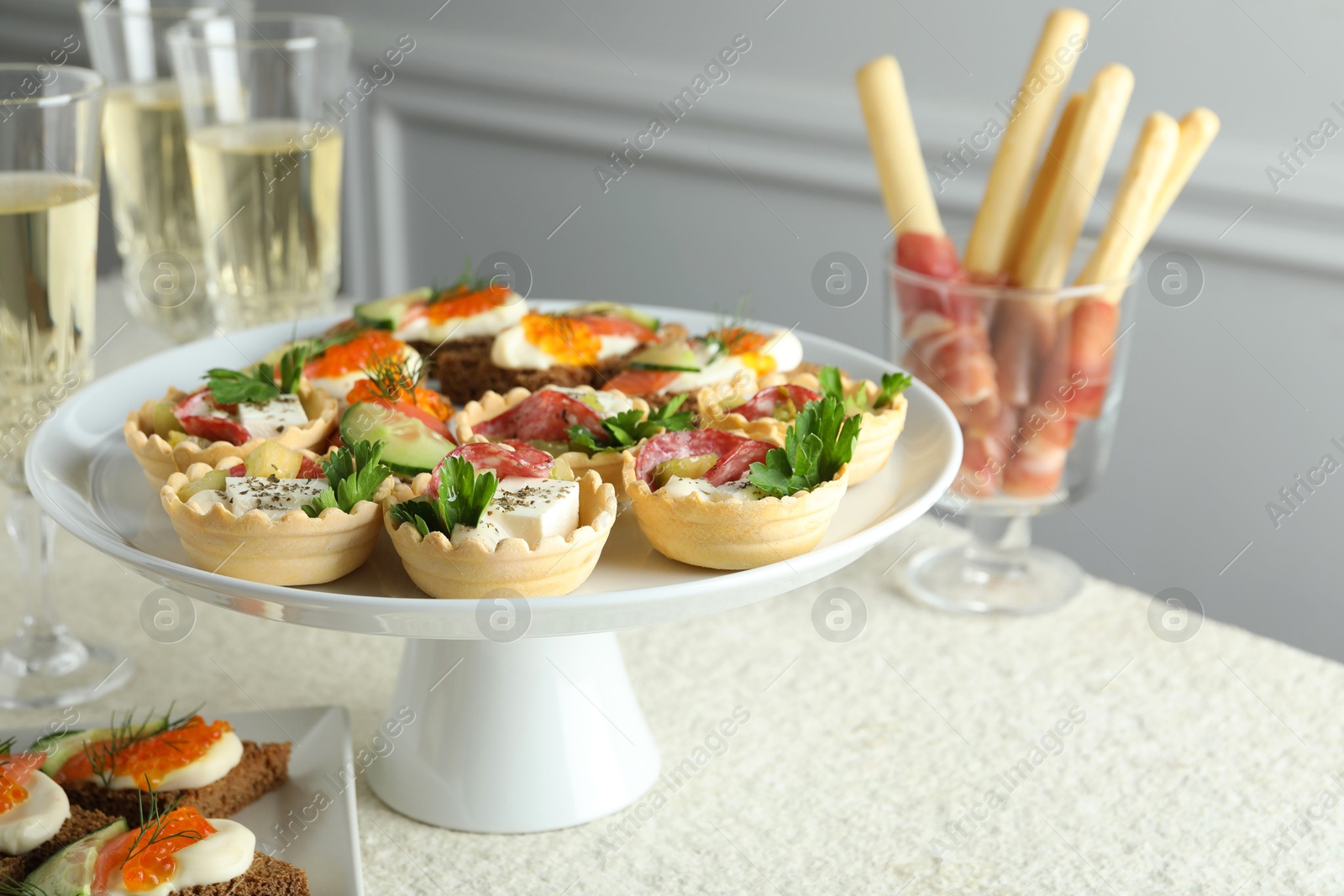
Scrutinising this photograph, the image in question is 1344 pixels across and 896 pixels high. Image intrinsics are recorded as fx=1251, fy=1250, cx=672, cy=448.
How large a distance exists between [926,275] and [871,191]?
4.18 ft

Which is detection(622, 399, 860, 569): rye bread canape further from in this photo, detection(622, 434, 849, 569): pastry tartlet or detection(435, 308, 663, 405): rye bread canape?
detection(435, 308, 663, 405): rye bread canape

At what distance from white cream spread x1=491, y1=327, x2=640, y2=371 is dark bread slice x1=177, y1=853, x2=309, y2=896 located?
635 mm

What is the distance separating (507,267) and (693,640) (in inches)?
82.6

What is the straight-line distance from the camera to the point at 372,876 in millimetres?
1002

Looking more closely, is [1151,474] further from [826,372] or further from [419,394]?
[419,394]

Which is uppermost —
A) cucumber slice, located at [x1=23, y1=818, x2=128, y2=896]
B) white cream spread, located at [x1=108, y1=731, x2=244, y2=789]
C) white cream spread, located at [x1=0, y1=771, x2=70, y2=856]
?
cucumber slice, located at [x1=23, y1=818, x2=128, y2=896]

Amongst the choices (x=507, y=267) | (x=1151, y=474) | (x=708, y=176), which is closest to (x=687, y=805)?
(x=1151, y=474)

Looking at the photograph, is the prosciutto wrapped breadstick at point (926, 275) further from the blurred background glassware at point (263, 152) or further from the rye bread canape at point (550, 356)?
the blurred background glassware at point (263, 152)

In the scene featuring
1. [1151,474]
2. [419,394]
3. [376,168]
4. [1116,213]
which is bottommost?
[1151,474]

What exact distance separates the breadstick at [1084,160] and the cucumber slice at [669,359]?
47 cm

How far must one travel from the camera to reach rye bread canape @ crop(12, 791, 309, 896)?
0.83m

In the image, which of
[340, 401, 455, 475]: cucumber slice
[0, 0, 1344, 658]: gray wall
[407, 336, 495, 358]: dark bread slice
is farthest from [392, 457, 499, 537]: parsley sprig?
[0, 0, 1344, 658]: gray wall

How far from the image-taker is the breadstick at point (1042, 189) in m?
1.48

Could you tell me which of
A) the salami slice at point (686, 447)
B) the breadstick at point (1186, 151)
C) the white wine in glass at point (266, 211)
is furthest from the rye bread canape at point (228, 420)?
the breadstick at point (1186, 151)
